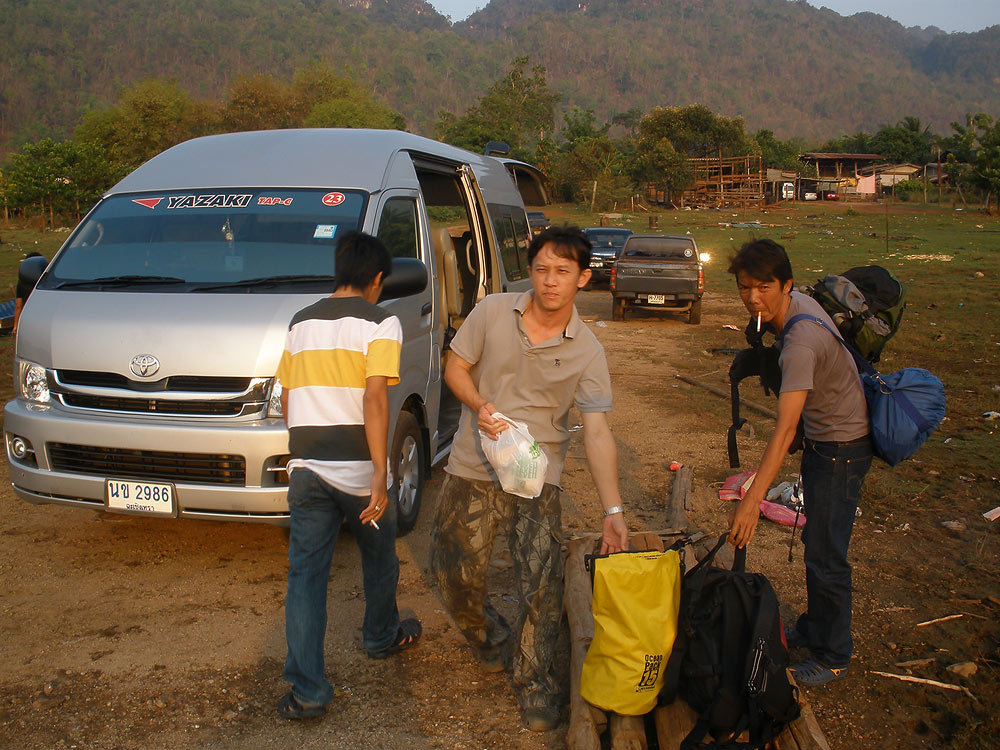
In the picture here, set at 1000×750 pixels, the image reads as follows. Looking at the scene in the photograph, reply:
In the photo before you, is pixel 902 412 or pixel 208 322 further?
pixel 208 322

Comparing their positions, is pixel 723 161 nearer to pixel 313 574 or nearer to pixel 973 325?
pixel 973 325

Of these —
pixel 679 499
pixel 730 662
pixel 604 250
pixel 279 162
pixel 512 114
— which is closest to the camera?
pixel 730 662

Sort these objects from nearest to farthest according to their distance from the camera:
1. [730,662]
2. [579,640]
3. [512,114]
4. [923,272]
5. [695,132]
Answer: [730,662], [579,640], [923,272], [695,132], [512,114]

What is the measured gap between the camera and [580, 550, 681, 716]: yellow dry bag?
2.93m

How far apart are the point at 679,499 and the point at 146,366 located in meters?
3.49

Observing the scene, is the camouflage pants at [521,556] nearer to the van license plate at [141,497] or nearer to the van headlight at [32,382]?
the van license plate at [141,497]

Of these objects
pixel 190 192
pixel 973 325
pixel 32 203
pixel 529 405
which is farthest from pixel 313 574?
pixel 32 203

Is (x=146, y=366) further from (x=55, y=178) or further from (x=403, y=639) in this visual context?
(x=55, y=178)

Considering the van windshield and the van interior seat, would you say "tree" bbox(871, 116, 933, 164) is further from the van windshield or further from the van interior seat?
the van windshield

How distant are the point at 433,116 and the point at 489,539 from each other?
582 feet

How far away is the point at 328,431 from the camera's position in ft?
10.3

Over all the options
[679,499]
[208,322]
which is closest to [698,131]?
[679,499]

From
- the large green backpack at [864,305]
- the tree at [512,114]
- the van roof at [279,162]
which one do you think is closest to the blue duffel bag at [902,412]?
the large green backpack at [864,305]

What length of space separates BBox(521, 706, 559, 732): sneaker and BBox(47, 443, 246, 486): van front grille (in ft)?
6.00
